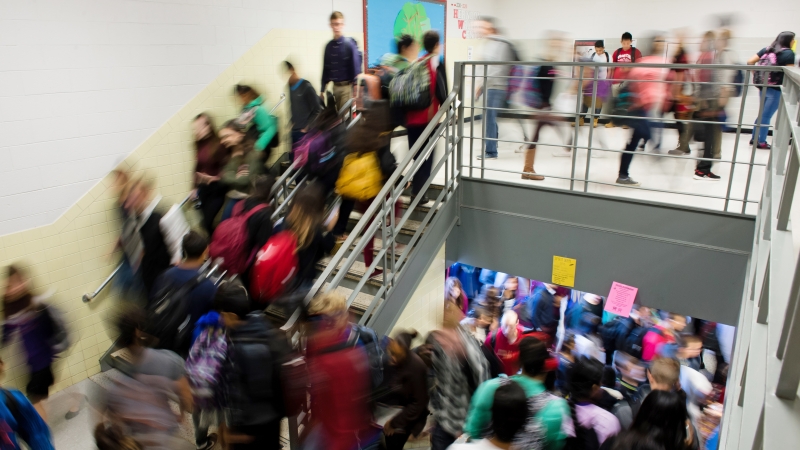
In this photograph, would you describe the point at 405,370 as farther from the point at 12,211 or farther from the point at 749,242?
the point at 12,211

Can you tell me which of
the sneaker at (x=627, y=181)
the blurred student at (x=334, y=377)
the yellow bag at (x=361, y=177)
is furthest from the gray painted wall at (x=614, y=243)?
the blurred student at (x=334, y=377)

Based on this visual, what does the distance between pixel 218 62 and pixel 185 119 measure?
2.47 ft

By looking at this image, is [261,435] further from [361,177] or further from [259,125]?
[259,125]

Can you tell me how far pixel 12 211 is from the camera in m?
4.65

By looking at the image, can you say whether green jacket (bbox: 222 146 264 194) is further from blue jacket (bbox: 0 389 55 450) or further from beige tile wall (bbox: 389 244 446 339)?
blue jacket (bbox: 0 389 55 450)

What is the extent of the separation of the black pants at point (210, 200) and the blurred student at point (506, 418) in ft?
10.3

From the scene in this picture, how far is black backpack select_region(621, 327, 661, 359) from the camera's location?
16.7 ft

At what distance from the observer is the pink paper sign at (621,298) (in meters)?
4.72

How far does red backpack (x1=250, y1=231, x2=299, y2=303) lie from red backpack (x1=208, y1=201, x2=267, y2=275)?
0.29 metres

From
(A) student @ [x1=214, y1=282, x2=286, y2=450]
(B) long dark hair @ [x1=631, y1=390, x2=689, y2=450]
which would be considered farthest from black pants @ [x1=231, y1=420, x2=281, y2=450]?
(B) long dark hair @ [x1=631, y1=390, x2=689, y2=450]

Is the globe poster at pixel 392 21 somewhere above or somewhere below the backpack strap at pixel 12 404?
above

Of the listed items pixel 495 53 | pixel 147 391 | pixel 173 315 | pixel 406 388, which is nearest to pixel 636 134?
pixel 495 53

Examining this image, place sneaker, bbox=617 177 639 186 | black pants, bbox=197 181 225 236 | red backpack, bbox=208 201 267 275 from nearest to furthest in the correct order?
red backpack, bbox=208 201 267 275
black pants, bbox=197 181 225 236
sneaker, bbox=617 177 639 186

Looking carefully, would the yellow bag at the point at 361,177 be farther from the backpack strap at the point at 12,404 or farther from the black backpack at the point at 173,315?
the backpack strap at the point at 12,404
